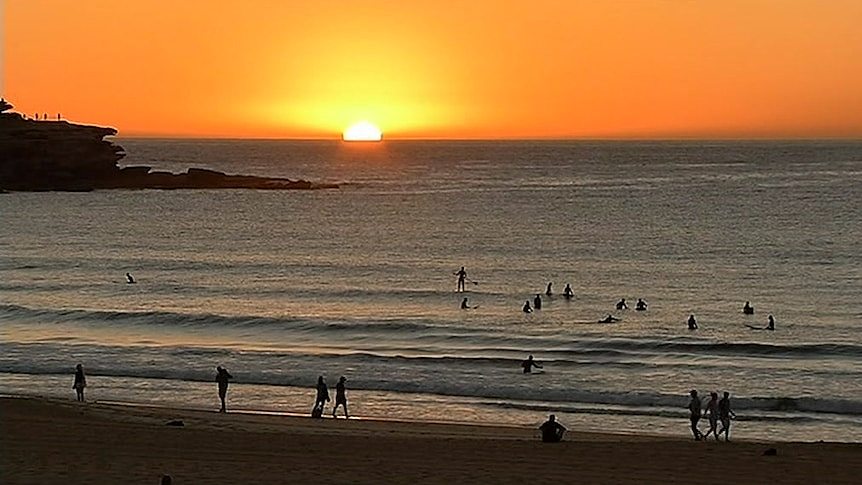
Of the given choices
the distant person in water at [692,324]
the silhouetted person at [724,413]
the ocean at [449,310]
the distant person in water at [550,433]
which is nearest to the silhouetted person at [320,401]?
the ocean at [449,310]

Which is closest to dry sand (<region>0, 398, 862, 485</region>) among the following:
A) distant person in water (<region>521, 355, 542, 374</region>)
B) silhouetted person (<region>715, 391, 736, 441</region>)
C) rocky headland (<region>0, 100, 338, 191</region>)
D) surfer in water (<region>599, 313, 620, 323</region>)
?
silhouetted person (<region>715, 391, 736, 441</region>)

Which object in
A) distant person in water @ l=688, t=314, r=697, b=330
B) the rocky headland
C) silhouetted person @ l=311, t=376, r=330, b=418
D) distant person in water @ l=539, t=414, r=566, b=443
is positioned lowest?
silhouetted person @ l=311, t=376, r=330, b=418

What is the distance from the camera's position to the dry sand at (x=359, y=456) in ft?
56.5

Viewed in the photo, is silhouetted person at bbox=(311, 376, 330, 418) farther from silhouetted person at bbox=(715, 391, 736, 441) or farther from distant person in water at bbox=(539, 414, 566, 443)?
silhouetted person at bbox=(715, 391, 736, 441)

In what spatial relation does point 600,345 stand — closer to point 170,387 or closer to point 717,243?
point 170,387

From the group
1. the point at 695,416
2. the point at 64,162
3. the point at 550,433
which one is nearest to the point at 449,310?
the point at 695,416

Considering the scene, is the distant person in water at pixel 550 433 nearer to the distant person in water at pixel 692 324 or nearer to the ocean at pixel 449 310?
the ocean at pixel 449 310

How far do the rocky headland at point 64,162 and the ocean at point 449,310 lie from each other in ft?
53.8

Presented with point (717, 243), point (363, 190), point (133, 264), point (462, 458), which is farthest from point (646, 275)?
point (363, 190)

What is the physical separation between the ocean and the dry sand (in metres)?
4.69

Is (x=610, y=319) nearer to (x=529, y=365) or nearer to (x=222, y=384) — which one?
(x=529, y=365)

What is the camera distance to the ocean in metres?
29.5

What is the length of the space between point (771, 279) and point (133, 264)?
33.3 metres

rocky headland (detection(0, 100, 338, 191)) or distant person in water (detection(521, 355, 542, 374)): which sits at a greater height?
rocky headland (detection(0, 100, 338, 191))
